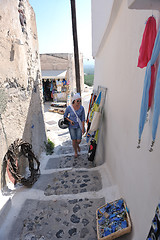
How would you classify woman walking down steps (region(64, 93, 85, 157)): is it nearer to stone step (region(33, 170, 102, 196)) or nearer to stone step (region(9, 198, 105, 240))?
stone step (region(33, 170, 102, 196))

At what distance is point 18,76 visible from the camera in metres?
2.90

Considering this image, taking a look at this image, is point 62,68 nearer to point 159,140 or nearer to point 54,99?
point 54,99

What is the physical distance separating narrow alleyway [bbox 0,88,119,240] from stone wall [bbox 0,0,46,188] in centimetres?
75

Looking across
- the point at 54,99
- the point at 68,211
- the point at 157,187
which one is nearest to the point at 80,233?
the point at 68,211

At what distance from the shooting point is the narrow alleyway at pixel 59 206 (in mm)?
1752

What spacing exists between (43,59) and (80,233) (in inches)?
506

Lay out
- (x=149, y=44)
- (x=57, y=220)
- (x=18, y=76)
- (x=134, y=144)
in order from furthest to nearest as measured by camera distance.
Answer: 1. (x=18, y=76)
2. (x=57, y=220)
3. (x=134, y=144)
4. (x=149, y=44)

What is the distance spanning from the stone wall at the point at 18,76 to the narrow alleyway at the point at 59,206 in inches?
29.7

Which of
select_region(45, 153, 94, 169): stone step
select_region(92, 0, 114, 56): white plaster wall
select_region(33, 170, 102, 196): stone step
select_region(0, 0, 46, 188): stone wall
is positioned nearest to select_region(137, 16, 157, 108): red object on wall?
select_region(92, 0, 114, 56): white plaster wall

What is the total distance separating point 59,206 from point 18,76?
89.9 inches

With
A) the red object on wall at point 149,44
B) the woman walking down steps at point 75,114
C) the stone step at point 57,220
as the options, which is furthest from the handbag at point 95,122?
the red object on wall at point 149,44

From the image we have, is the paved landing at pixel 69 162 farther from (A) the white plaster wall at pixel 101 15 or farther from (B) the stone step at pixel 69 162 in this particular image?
(A) the white plaster wall at pixel 101 15

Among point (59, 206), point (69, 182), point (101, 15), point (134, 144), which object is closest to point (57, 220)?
point (59, 206)

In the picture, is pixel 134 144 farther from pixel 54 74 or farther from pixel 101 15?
pixel 54 74
